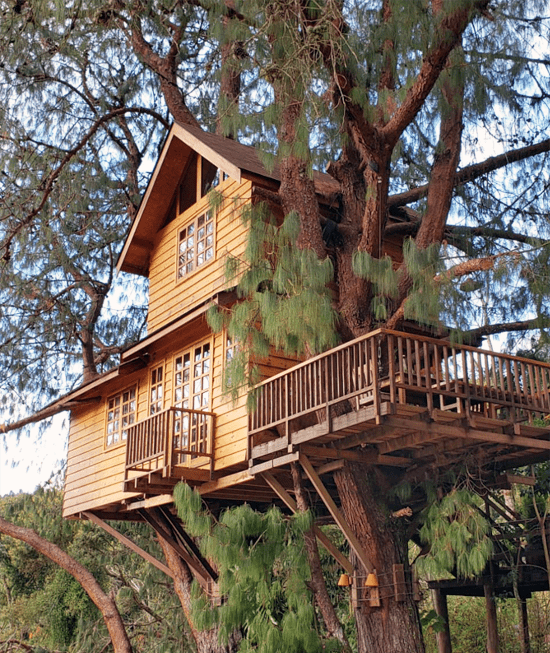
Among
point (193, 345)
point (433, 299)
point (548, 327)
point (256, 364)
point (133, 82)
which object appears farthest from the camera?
point (133, 82)

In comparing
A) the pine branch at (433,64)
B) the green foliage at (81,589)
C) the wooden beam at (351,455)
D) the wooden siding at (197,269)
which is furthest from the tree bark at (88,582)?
the pine branch at (433,64)

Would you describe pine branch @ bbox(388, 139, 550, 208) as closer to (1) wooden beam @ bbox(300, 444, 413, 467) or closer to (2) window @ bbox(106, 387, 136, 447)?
(1) wooden beam @ bbox(300, 444, 413, 467)

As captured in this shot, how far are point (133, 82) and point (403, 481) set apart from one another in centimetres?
1091

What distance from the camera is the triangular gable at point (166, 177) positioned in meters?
12.7

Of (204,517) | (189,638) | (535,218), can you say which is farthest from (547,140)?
(189,638)

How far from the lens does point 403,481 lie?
33.8 ft

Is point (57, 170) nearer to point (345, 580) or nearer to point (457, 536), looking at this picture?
point (345, 580)

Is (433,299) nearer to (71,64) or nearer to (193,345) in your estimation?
(193,345)

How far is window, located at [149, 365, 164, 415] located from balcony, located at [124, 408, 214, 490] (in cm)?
96

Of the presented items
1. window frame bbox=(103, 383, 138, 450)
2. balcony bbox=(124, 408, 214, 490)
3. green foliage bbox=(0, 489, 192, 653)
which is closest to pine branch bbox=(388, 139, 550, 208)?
balcony bbox=(124, 408, 214, 490)

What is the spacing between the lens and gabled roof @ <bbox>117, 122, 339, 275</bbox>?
1246 cm

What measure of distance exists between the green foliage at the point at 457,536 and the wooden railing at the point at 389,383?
1.05m

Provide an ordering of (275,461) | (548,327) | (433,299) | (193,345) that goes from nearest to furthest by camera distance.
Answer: (433,299), (548,327), (275,461), (193,345)

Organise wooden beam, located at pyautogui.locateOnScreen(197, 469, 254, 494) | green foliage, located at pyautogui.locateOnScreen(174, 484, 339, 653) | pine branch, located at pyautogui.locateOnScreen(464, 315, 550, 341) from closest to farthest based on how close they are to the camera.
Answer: green foliage, located at pyautogui.locateOnScreen(174, 484, 339, 653), pine branch, located at pyautogui.locateOnScreen(464, 315, 550, 341), wooden beam, located at pyautogui.locateOnScreen(197, 469, 254, 494)
